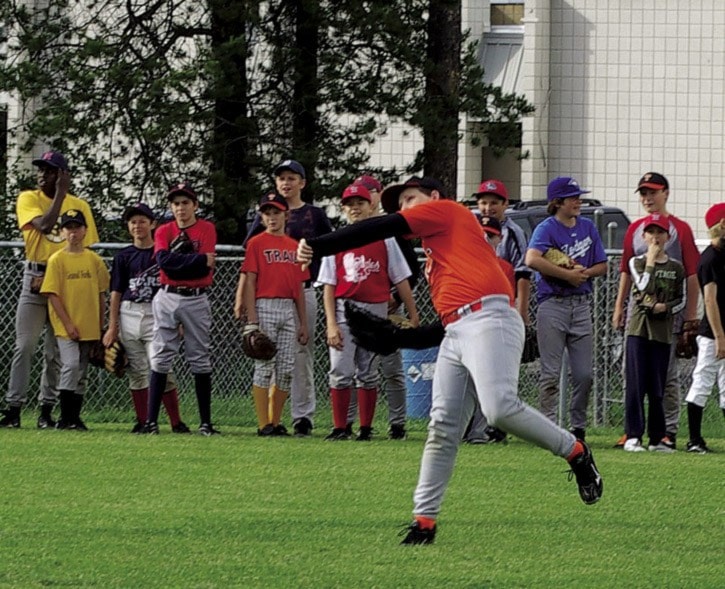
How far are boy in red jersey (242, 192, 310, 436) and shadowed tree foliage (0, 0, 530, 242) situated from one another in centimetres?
445

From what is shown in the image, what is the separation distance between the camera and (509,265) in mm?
12531

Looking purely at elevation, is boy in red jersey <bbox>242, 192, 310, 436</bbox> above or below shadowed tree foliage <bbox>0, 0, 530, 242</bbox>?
below

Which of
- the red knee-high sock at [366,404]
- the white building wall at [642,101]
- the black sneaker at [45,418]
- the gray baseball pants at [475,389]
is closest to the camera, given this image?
the gray baseball pants at [475,389]

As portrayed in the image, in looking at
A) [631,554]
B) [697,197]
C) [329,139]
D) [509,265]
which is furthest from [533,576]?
[697,197]

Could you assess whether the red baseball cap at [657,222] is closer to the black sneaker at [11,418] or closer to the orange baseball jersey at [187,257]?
the orange baseball jersey at [187,257]

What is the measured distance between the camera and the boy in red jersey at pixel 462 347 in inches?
312

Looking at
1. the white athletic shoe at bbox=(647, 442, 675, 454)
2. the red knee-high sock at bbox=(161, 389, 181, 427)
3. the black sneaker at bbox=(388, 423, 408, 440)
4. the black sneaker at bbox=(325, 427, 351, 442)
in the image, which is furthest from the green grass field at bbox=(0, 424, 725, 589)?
the red knee-high sock at bbox=(161, 389, 181, 427)

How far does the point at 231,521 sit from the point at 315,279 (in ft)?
15.8

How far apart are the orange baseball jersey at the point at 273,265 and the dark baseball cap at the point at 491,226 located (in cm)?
149

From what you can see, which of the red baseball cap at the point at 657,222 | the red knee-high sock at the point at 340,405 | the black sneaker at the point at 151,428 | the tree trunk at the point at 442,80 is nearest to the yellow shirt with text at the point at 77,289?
the black sneaker at the point at 151,428

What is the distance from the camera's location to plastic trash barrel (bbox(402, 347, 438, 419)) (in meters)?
14.4

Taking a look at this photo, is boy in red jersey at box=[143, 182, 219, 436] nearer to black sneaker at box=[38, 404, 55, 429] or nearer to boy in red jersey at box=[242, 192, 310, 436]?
boy in red jersey at box=[242, 192, 310, 436]

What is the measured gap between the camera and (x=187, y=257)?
12.9 meters

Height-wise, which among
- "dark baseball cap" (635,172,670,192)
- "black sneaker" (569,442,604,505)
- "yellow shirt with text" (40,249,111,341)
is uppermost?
"dark baseball cap" (635,172,670,192)
